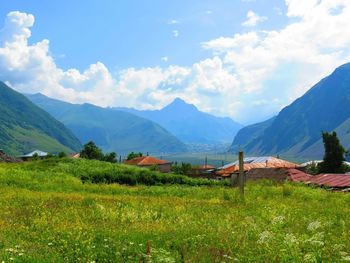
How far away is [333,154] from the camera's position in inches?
3278

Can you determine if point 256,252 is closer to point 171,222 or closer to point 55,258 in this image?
point 55,258

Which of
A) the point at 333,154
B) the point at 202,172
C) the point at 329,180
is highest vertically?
the point at 333,154

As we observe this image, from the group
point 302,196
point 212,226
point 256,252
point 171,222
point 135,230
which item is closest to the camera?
point 256,252

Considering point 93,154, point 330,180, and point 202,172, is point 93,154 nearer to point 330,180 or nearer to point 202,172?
point 202,172

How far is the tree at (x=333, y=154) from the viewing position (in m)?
82.2

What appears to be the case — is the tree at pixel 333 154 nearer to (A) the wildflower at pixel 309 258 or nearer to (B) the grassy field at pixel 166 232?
(B) the grassy field at pixel 166 232

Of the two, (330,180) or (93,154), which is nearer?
(330,180)

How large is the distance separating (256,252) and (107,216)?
854 cm

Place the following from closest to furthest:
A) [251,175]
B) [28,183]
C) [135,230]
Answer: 1. [135,230]
2. [28,183]
3. [251,175]

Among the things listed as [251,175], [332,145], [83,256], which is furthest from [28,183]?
[332,145]

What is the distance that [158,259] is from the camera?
10.6 m

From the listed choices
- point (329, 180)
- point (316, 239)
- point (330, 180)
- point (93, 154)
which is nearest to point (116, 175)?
point (329, 180)

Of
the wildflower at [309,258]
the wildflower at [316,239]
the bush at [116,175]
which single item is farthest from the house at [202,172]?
the wildflower at [309,258]

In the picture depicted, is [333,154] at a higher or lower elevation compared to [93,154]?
lower
